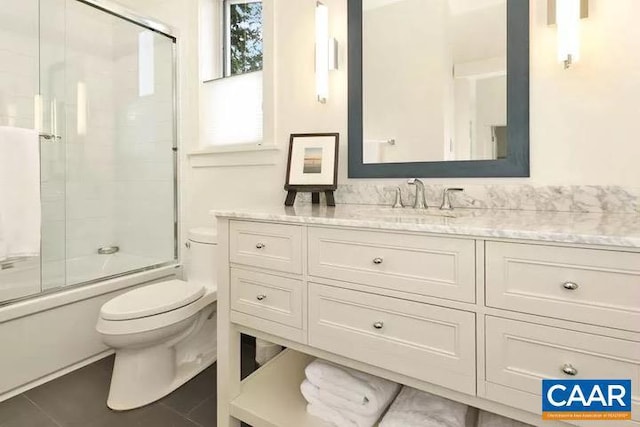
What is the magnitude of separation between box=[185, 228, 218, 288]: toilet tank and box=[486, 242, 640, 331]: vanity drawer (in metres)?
1.43

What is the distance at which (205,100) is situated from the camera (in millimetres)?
2201

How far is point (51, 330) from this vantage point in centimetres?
175

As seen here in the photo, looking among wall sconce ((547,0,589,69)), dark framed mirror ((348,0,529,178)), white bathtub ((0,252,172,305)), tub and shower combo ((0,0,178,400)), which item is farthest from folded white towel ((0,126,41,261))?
wall sconce ((547,0,589,69))

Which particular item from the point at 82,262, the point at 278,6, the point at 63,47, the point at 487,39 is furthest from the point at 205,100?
the point at 487,39

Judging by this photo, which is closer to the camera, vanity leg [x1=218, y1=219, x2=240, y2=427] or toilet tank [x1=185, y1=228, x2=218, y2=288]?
vanity leg [x1=218, y1=219, x2=240, y2=427]

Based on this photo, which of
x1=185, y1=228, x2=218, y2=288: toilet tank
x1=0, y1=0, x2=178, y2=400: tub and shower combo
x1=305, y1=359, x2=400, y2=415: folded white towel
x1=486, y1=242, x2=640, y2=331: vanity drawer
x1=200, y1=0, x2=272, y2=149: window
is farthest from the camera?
x1=200, y1=0, x2=272, y2=149: window

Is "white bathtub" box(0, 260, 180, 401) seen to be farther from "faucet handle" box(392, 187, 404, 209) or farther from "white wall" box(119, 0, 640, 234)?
"white wall" box(119, 0, 640, 234)

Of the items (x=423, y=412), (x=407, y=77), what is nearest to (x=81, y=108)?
(x=407, y=77)

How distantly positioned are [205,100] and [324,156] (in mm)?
1067

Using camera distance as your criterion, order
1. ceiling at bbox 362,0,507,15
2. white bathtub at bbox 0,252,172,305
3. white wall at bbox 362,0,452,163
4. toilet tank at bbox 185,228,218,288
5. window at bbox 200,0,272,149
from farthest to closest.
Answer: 1. window at bbox 200,0,272,149
2. toilet tank at bbox 185,228,218,288
3. white bathtub at bbox 0,252,172,305
4. white wall at bbox 362,0,452,163
5. ceiling at bbox 362,0,507,15

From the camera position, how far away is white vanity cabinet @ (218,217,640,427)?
765mm

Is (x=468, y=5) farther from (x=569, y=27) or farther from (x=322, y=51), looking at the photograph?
(x=322, y=51)

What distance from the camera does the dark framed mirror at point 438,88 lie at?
1274 millimetres

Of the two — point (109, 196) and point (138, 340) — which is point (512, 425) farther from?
point (109, 196)
